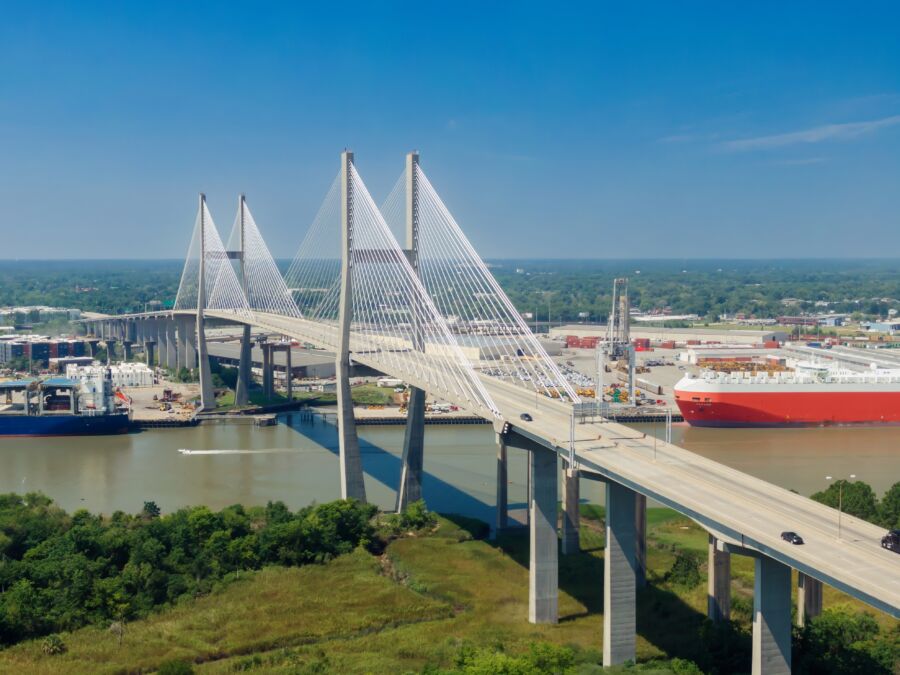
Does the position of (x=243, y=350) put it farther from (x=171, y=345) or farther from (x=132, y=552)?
(x=132, y=552)

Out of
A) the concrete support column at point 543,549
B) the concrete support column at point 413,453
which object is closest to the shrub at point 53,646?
the concrete support column at point 543,549

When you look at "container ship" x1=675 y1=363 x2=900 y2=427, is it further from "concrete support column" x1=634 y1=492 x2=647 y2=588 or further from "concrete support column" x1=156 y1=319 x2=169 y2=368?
"concrete support column" x1=156 y1=319 x2=169 y2=368

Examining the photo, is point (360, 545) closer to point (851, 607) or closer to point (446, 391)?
point (446, 391)

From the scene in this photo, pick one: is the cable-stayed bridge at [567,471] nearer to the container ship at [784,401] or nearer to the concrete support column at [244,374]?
the concrete support column at [244,374]

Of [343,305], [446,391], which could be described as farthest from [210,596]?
[343,305]

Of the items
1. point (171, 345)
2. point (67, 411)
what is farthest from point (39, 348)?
point (67, 411)

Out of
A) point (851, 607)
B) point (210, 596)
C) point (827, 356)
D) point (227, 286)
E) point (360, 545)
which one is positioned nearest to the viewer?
point (851, 607)

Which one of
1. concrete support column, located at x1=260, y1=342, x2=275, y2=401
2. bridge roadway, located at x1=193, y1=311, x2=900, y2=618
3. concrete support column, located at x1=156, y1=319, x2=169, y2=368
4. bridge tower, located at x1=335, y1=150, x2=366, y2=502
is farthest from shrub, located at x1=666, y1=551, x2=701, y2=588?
concrete support column, located at x1=156, y1=319, x2=169, y2=368
